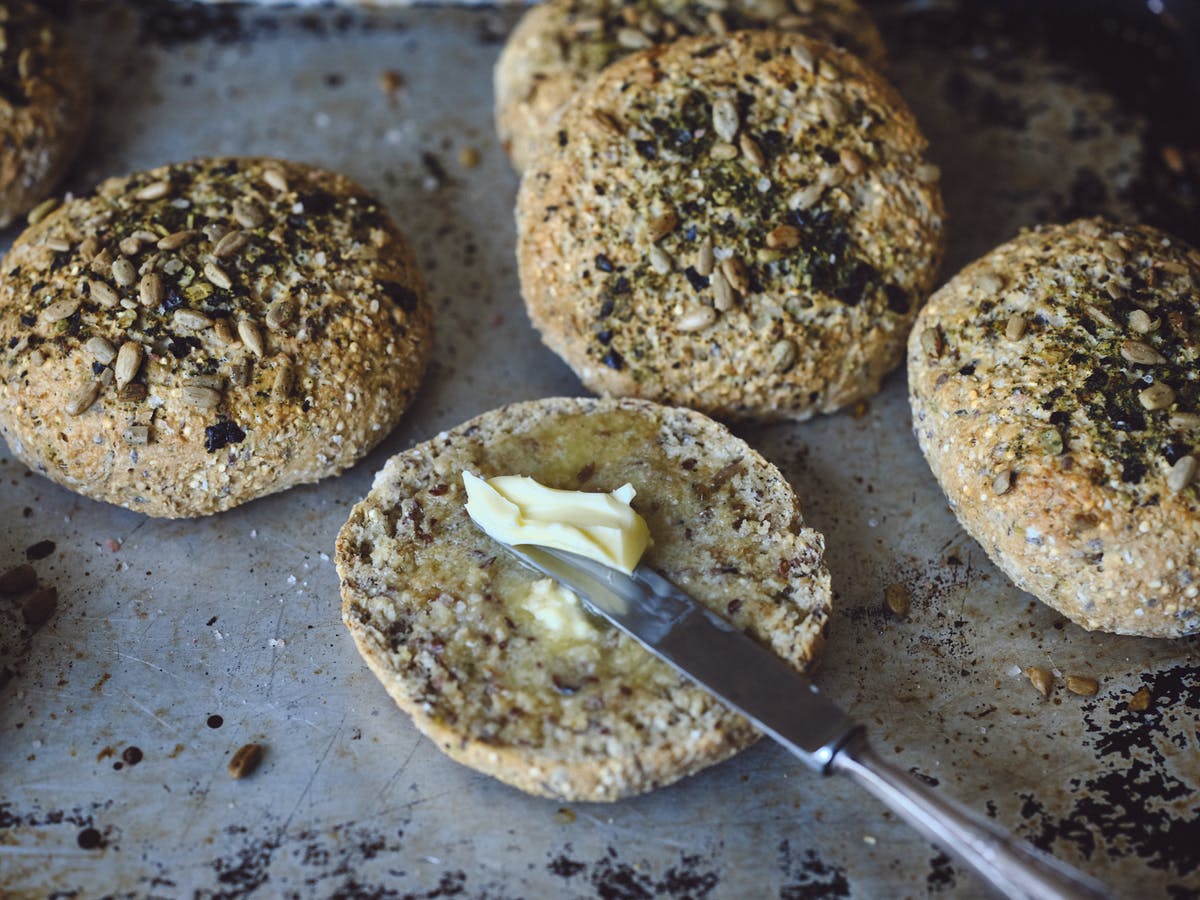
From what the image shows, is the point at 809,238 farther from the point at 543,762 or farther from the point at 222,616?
the point at 222,616

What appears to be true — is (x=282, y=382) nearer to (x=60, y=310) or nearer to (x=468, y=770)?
(x=60, y=310)

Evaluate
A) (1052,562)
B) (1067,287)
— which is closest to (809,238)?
(1067,287)

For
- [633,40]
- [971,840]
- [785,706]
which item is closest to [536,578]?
[785,706]

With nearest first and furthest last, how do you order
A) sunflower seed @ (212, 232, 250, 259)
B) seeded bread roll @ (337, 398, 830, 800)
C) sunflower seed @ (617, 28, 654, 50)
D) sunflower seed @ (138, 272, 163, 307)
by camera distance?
seeded bread roll @ (337, 398, 830, 800)
sunflower seed @ (138, 272, 163, 307)
sunflower seed @ (212, 232, 250, 259)
sunflower seed @ (617, 28, 654, 50)

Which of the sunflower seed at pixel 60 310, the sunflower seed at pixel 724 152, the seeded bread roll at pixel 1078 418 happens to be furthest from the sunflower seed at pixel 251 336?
the seeded bread roll at pixel 1078 418

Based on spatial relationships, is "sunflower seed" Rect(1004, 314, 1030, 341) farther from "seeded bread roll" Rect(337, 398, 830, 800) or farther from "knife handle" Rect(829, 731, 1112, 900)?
"knife handle" Rect(829, 731, 1112, 900)

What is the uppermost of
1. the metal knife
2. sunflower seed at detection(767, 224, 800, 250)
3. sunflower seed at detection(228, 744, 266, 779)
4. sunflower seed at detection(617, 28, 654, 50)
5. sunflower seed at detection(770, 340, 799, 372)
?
sunflower seed at detection(617, 28, 654, 50)

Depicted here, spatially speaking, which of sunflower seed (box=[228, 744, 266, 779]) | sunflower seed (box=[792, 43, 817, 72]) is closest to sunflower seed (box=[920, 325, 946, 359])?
sunflower seed (box=[792, 43, 817, 72])
